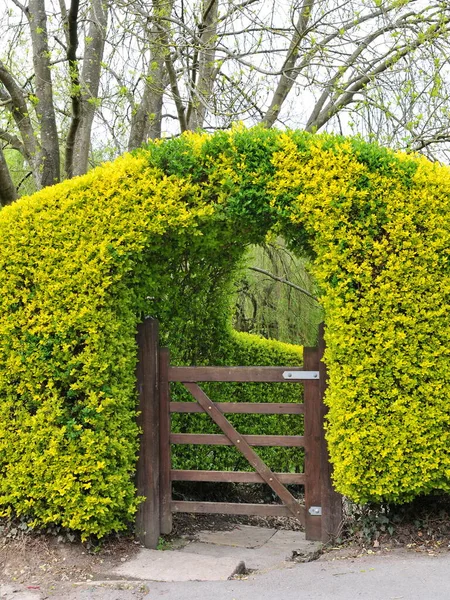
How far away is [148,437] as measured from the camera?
17.2 ft

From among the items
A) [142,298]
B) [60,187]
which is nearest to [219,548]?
[142,298]

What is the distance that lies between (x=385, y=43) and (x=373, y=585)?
6142mm

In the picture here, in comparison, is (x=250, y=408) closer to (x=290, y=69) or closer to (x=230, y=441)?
(x=230, y=441)

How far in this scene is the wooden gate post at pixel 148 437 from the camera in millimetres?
5215

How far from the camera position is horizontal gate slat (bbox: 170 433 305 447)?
5117mm

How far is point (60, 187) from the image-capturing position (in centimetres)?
498

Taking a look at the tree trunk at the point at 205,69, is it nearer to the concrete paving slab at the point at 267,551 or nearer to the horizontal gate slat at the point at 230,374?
the horizontal gate slat at the point at 230,374

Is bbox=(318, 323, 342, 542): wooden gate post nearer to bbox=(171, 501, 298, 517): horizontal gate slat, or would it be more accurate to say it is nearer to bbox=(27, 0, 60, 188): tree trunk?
bbox=(171, 501, 298, 517): horizontal gate slat

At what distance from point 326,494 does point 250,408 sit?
35.4 inches

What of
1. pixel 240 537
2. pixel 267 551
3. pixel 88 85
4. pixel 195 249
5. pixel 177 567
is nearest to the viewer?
pixel 177 567

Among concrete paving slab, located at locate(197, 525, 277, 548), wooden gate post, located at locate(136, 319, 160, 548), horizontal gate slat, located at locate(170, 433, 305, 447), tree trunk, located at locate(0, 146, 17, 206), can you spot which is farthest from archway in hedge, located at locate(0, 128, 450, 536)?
tree trunk, located at locate(0, 146, 17, 206)

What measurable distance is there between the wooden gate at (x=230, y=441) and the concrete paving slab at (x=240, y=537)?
1.92 feet

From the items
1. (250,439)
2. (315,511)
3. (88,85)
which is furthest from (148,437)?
(88,85)

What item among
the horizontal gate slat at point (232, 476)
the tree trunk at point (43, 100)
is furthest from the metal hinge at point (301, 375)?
the tree trunk at point (43, 100)
